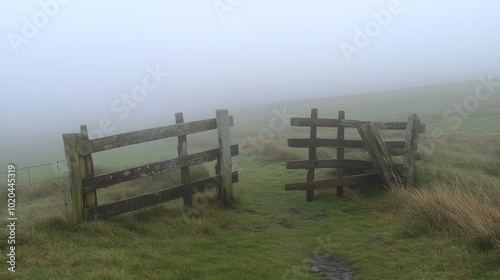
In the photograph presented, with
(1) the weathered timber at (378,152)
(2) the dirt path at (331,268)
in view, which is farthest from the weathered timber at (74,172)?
(1) the weathered timber at (378,152)

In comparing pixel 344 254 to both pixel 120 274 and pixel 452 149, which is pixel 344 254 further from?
pixel 452 149

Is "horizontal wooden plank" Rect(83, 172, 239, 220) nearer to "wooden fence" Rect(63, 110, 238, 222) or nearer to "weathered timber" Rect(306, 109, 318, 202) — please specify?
"wooden fence" Rect(63, 110, 238, 222)

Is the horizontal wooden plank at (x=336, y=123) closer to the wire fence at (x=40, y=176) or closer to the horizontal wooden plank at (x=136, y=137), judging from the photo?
the horizontal wooden plank at (x=136, y=137)

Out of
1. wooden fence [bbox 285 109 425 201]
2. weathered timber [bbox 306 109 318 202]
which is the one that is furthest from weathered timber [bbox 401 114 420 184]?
weathered timber [bbox 306 109 318 202]

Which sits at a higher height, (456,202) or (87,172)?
(87,172)

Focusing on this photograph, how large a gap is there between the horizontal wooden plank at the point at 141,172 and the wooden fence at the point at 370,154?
2.51 m

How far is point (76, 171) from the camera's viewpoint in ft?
19.0

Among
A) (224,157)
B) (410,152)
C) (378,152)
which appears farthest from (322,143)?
(224,157)

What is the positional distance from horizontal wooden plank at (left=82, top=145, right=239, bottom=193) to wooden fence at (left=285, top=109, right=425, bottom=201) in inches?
98.7

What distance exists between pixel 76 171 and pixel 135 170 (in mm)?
906

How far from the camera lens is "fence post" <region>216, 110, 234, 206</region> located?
7508mm

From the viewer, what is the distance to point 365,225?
686 centimetres

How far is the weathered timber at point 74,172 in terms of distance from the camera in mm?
5752

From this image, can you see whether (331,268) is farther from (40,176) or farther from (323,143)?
(40,176)
